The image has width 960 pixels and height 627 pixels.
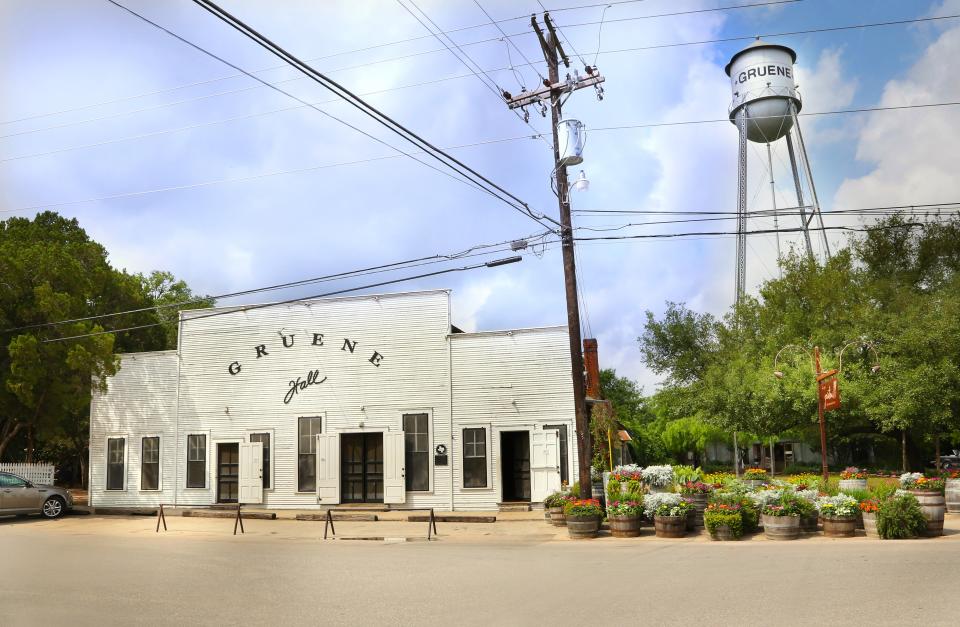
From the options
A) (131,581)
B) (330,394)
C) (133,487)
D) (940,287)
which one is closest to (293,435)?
(330,394)

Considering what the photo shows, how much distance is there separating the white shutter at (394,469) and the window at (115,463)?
9.33m

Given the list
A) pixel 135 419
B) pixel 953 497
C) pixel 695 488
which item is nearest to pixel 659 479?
pixel 695 488

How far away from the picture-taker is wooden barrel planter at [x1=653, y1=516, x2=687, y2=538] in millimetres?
15789

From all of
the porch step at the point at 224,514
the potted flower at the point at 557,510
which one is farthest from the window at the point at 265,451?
the potted flower at the point at 557,510

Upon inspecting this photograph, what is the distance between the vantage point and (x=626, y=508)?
53.6ft

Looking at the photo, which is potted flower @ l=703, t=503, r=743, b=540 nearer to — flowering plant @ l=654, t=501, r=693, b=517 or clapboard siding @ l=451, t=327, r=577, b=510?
flowering plant @ l=654, t=501, r=693, b=517

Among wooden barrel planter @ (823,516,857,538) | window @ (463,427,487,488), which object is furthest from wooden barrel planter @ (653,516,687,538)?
window @ (463,427,487,488)

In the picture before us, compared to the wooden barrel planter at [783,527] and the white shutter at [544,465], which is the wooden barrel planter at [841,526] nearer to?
the wooden barrel planter at [783,527]

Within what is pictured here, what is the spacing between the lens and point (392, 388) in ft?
77.4

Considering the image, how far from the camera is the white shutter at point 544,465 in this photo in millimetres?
21688

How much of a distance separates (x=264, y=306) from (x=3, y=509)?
9286mm

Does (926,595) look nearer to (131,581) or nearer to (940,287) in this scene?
(131,581)

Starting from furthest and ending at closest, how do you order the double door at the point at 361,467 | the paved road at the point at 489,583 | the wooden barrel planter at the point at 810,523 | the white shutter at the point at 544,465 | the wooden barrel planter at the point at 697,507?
the double door at the point at 361,467 → the white shutter at the point at 544,465 → the wooden barrel planter at the point at 697,507 → the wooden barrel planter at the point at 810,523 → the paved road at the point at 489,583

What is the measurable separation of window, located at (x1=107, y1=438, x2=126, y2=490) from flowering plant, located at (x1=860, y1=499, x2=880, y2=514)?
72.0 ft
